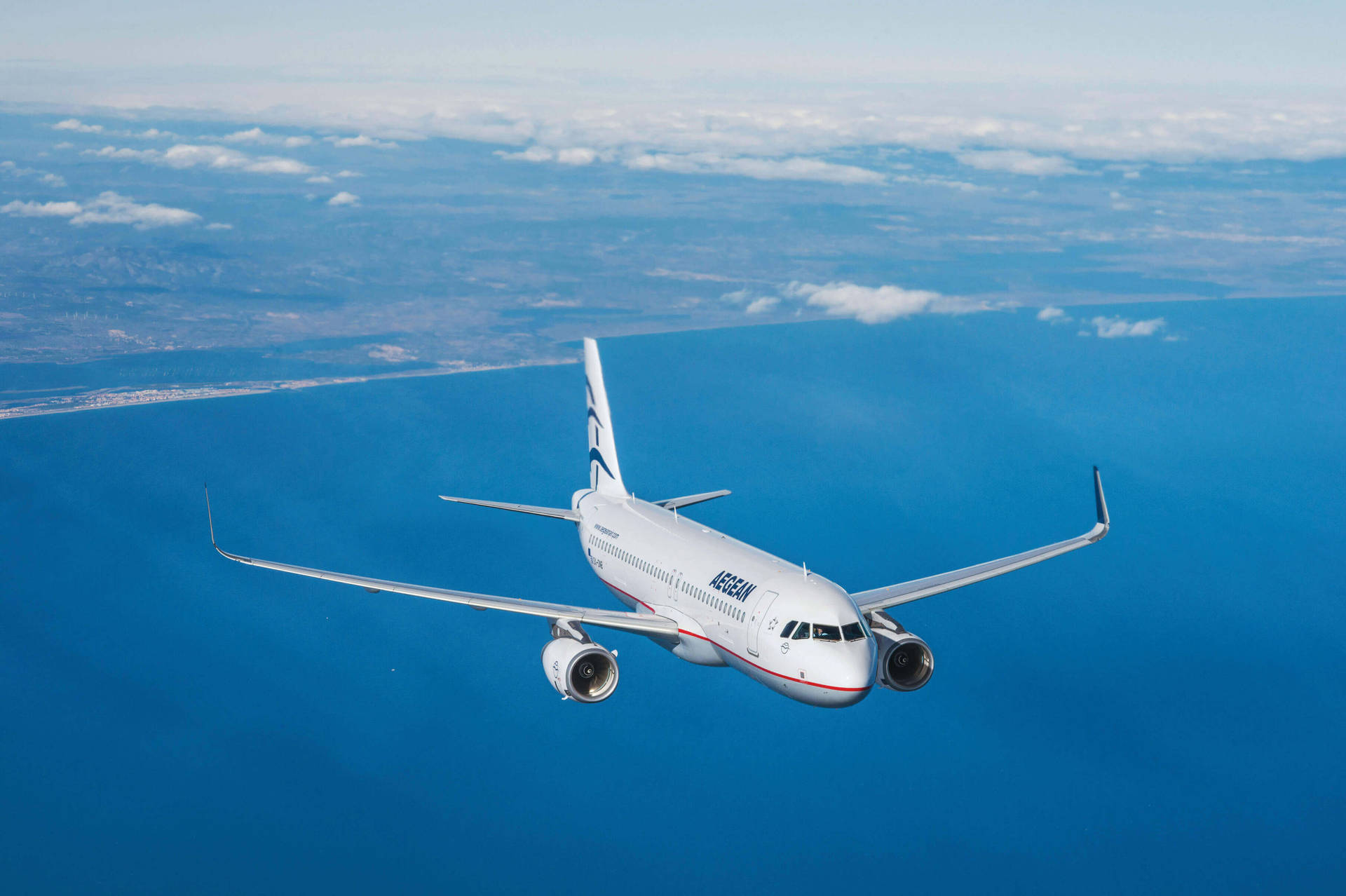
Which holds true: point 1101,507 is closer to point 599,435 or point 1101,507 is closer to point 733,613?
point 733,613

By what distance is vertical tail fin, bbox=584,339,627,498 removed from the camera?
65.1 meters

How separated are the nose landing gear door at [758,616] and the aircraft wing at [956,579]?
5587 mm

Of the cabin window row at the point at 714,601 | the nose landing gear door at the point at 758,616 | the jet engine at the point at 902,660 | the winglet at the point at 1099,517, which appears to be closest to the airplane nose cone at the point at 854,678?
the nose landing gear door at the point at 758,616

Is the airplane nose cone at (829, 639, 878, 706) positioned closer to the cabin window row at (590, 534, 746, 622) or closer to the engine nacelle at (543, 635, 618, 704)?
the cabin window row at (590, 534, 746, 622)

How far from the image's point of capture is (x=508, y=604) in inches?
1905

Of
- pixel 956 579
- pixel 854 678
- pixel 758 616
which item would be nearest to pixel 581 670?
pixel 758 616

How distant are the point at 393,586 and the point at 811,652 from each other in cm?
1943

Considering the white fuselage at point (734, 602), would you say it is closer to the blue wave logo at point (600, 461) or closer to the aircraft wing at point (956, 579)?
the blue wave logo at point (600, 461)

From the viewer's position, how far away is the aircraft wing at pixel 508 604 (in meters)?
47.6

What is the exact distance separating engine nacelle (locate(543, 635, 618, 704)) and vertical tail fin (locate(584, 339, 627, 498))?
18.2 m

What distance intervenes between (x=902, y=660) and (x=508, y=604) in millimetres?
18011

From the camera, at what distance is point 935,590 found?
162 feet

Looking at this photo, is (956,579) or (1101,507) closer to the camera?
(956,579)

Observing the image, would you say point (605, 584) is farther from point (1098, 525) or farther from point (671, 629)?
point (1098, 525)
